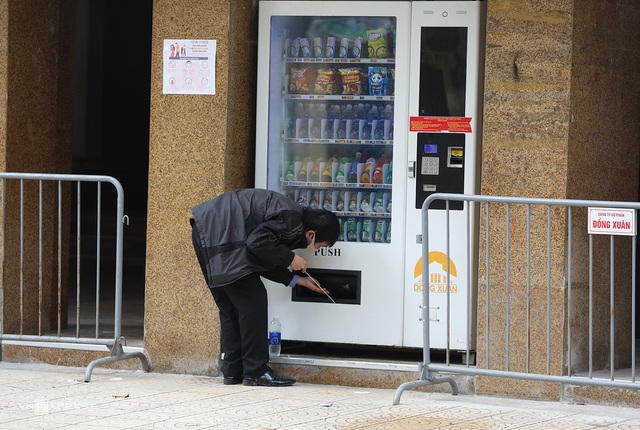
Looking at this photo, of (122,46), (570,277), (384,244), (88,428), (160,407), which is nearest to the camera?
(88,428)

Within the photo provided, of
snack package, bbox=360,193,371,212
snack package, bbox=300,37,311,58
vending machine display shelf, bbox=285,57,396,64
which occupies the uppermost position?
snack package, bbox=300,37,311,58

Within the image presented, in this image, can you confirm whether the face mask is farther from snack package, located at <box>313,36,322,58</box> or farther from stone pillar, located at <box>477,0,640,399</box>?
snack package, located at <box>313,36,322,58</box>

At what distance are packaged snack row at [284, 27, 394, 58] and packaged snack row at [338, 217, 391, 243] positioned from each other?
113 centimetres

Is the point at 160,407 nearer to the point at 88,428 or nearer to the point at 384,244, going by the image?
the point at 88,428

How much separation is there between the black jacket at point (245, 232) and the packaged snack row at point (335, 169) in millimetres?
697

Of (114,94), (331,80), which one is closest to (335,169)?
(331,80)

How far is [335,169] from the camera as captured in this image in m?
7.68

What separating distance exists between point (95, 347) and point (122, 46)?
19533mm

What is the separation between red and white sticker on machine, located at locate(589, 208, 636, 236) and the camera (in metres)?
6.25

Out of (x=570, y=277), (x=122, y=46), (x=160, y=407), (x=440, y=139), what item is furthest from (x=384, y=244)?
(x=122, y=46)

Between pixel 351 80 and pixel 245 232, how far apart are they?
56.3 inches

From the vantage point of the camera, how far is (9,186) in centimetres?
798

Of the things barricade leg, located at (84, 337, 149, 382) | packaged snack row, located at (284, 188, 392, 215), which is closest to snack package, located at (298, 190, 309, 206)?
packaged snack row, located at (284, 188, 392, 215)

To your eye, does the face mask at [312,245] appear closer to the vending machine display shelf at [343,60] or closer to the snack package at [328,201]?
the snack package at [328,201]
